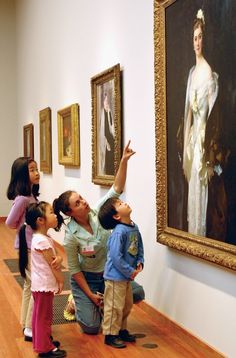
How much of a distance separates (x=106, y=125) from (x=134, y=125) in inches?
33.2

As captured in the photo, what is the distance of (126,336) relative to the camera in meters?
4.16

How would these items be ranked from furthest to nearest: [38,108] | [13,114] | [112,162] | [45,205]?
1. [13,114]
2. [38,108]
3. [112,162]
4. [45,205]

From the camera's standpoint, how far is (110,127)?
229 inches

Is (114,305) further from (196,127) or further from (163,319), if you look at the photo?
(196,127)

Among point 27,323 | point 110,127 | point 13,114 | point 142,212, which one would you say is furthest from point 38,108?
point 27,323

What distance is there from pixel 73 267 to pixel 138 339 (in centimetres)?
82

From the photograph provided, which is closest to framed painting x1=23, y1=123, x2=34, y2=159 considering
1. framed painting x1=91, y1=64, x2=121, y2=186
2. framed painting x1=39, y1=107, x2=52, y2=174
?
framed painting x1=39, y1=107, x2=52, y2=174

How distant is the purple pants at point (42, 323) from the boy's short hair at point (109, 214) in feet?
2.31

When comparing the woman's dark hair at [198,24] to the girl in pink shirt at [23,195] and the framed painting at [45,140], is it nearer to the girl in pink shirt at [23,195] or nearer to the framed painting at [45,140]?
the girl in pink shirt at [23,195]

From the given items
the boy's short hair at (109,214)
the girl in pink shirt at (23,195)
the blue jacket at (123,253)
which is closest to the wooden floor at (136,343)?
the girl in pink shirt at (23,195)

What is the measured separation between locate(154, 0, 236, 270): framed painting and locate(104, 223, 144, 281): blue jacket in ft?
1.16

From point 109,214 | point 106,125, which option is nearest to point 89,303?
point 109,214

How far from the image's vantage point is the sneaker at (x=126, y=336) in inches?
163

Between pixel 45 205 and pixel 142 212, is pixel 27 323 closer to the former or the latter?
pixel 45 205
